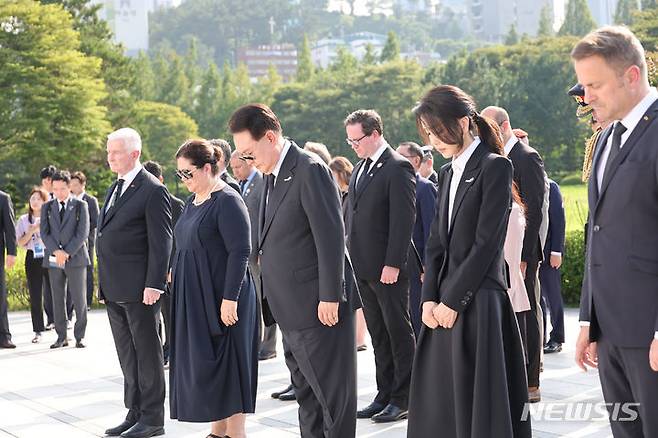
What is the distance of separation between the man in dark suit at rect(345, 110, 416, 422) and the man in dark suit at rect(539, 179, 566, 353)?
101 inches

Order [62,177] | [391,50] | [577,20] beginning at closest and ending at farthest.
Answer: [62,177]
[391,50]
[577,20]

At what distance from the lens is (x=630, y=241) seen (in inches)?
147

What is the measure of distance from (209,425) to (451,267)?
3067 millimetres

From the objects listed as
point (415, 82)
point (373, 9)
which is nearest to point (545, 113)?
point (415, 82)

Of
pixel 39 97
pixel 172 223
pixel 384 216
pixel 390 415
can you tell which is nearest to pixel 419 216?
pixel 384 216

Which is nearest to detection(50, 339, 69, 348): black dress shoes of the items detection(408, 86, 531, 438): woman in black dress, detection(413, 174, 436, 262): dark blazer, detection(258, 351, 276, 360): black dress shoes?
detection(258, 351, 276, 360): black dress shoes

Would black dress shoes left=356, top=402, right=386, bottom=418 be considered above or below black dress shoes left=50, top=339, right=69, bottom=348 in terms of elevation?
above

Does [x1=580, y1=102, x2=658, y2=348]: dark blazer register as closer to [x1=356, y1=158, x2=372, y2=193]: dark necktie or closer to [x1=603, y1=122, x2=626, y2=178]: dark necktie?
[x1=603, y1=122, x2=626, y2=178]: dark necktie

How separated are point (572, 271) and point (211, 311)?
810 cm

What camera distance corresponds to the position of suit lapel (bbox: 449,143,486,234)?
190 inches

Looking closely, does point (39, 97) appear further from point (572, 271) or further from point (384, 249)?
point (384, 249)

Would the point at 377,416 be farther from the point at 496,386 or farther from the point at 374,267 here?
the point at 496,386

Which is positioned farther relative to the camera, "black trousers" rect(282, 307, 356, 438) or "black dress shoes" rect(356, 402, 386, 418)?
"black dress shoes" rect(356, 402, 386, 418)

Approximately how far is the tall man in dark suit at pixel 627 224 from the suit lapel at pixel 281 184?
1864mm
